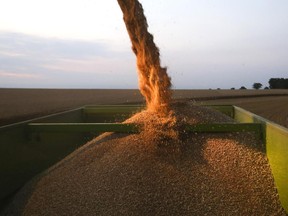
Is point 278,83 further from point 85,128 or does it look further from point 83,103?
point 85,128

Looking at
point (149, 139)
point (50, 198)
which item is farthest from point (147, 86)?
point (50, 198)

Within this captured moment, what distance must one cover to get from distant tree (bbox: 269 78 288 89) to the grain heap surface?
84.3 feet

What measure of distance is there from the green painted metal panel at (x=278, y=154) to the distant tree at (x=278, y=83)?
25872mm

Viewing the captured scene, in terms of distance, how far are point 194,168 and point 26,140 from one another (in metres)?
1.43

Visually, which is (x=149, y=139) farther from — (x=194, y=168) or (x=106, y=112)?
(x=106, y=112)

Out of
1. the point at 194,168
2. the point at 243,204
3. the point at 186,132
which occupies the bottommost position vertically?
the point at 243,204

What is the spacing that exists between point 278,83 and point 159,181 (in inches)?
1041

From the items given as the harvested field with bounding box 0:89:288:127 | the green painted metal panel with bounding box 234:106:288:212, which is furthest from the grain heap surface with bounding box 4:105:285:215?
the harvested field with bounding box 0:89:288:127

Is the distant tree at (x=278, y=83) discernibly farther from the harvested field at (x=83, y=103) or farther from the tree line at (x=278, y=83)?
the harvested field at (x=83, y=103)

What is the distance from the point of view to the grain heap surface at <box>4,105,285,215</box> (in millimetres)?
2482

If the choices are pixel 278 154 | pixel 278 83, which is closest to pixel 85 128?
pixel 278 154

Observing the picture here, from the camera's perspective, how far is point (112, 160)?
297 cm

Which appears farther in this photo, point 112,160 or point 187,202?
point 112,160

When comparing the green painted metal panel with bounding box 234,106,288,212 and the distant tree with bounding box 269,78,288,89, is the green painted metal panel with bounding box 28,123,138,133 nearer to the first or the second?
the green painted metal panel with bounding box 234,106,288,212
